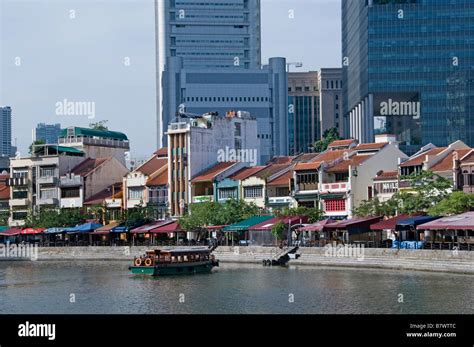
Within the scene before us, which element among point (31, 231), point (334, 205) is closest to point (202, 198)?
point (334, 205)

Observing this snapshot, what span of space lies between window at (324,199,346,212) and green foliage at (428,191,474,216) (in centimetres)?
1918

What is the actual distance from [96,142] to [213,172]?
28.8 m

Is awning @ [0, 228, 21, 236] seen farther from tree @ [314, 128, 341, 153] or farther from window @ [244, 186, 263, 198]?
tree @ [314, 128, 341, 153]

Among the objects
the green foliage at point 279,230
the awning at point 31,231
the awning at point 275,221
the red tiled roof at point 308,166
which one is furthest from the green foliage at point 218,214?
the awning at point 31,231

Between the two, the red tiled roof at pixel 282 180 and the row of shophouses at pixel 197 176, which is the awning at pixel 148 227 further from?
the red tiled roof at pixel 282 180

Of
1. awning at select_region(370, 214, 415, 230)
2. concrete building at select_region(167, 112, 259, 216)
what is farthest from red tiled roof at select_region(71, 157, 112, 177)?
awning at select_region(370, 214, 415, 230)

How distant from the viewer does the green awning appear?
332ft

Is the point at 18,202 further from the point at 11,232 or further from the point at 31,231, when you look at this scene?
the point at 31,231

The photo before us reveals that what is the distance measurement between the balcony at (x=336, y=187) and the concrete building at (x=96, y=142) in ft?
147

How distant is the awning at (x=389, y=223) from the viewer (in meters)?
86.7

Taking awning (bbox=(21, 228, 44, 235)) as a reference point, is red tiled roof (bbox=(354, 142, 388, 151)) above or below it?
above

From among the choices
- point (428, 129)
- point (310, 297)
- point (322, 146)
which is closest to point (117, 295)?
point (310, 297)
